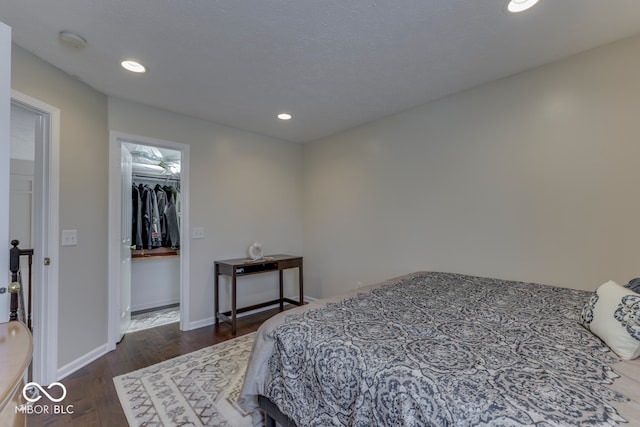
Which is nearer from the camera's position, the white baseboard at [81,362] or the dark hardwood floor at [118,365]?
the dark hardwood floor at [118,365]

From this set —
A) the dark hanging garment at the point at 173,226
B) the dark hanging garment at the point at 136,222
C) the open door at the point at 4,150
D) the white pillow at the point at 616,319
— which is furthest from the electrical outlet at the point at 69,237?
the white pillow at the point at 616,319

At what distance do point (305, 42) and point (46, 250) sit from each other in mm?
2468

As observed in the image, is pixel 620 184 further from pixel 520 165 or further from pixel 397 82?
pixel 397 82

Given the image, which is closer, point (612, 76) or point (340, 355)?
point (340, 355)

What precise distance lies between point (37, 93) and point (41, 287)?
56.6 inches

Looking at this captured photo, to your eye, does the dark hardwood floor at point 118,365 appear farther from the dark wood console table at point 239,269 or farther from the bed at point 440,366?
the bed at point 440,366

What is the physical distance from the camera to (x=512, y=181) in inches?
92.4

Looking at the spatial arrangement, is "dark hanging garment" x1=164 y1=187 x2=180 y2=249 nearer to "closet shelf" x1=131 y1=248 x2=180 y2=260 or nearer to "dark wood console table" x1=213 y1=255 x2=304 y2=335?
"closet shelf" x1=131 y1=248 x2=180 y2=260

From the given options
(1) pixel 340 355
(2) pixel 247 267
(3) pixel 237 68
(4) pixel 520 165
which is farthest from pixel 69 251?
(4) pixel 520 165

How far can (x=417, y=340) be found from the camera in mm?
1204

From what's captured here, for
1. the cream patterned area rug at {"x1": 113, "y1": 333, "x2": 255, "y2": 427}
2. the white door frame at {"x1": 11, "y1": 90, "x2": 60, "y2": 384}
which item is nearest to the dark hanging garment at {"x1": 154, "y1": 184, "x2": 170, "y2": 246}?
the white door frame at {"x1": 11, "y1": 90, "x2": 60, "y2": 384}

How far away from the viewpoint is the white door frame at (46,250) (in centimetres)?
211

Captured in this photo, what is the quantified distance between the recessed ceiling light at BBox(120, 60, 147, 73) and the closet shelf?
251 cm

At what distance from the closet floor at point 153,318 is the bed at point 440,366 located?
231cm
